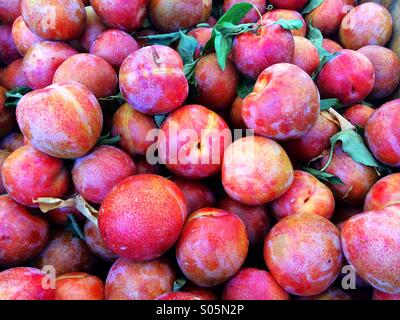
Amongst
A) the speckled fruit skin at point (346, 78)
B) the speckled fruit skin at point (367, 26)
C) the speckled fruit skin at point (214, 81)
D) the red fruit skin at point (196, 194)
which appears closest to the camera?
the red fruit skin at point (196, 194)

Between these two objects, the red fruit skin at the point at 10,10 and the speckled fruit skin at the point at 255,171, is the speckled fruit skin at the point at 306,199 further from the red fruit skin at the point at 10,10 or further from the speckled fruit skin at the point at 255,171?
the red fruit skin at the point at 10,10

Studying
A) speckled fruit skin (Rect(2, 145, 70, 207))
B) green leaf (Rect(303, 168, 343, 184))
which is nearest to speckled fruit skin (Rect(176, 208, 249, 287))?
green leaf (Rect(303, 168, 343, 184))

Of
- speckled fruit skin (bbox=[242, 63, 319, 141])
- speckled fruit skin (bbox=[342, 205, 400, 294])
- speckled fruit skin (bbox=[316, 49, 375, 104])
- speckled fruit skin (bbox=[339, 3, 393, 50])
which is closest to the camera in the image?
speckled fruit skin (bbox=[342, 205, 400, 294])

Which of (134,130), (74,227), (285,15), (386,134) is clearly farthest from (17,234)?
(285,15)

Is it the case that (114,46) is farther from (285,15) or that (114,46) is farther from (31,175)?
(285,15)

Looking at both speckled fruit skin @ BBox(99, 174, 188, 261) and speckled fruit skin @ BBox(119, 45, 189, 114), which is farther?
speckled fruit skin @ BBox(119, 45, 189, 114)

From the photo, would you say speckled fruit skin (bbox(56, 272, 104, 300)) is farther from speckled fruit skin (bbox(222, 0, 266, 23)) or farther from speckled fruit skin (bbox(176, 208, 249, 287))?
speckled fruit skin (bbox(222, 0, 266, 23))

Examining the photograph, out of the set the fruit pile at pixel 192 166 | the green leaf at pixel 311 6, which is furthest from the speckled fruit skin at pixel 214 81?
the green leaf at pixel 311 6

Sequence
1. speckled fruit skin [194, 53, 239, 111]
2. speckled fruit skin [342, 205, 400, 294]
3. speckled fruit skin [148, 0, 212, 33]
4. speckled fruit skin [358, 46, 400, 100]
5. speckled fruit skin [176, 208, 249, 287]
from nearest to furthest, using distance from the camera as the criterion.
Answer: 1. speckled fruit skin [342, 205, 400, 294]
2. speckled fruit skin [176, 208, 249, 287]
3. speckled fruit skin [194, 53, 239, 111]
4. speckled fruit skin [148, 0, 212, 33]
5. speckled fruit skin [358, 46, 400, 100]
